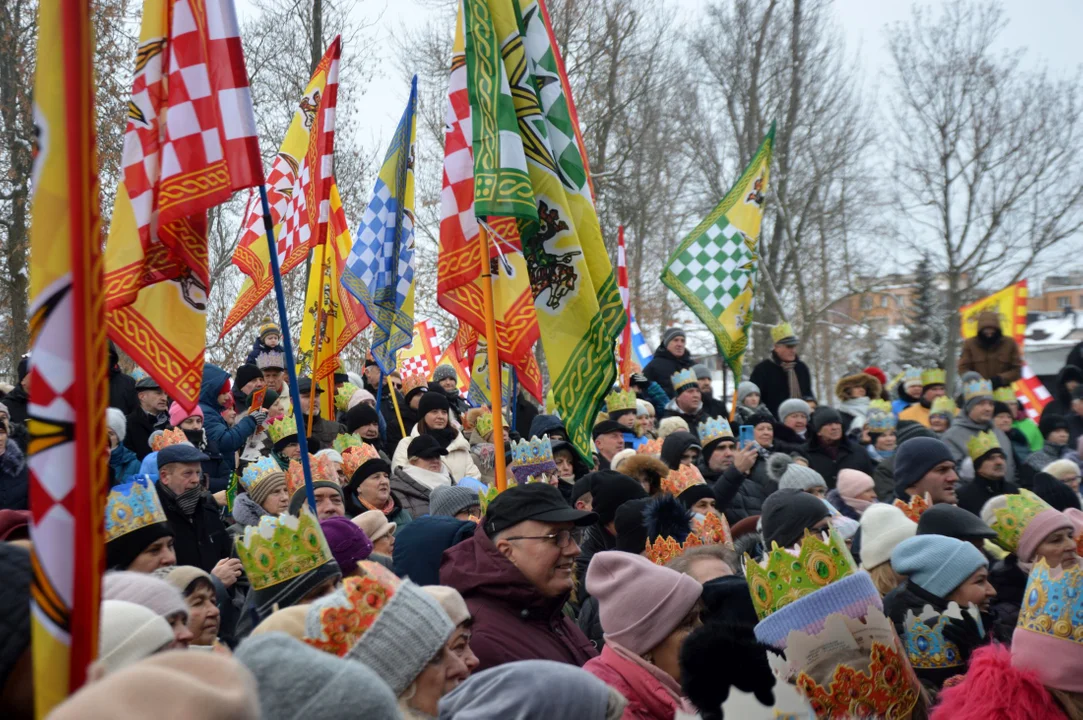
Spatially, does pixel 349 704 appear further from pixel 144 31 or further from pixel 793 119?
pixel 793 119

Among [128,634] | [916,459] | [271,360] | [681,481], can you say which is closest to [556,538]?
[128,634]

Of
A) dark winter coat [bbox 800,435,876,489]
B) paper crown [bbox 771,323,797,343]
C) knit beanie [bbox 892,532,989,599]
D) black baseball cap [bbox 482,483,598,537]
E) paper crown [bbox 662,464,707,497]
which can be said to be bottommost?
dark winter coat [bbox 800,435,876,489]

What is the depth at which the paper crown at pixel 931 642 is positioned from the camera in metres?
4.50

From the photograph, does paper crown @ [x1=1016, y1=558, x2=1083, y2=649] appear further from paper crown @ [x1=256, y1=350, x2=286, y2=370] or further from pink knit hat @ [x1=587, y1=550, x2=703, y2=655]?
paper crown @ [x1=256, y1=350, x2=286, y2=370]

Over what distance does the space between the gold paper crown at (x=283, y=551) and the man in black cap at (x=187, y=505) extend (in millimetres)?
2146

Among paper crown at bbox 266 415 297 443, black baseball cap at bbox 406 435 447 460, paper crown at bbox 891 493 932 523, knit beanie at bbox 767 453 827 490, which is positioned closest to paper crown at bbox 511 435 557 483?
black baseball cap at bbox 406 435 447 460

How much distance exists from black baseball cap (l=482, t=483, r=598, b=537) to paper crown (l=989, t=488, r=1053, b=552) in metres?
3.10

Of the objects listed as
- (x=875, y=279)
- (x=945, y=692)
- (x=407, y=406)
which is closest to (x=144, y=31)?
(x=945, y=692)

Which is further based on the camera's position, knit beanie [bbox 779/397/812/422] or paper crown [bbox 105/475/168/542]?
knit beanie [bbox 779/397/812/422]

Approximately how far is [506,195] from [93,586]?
423 cm

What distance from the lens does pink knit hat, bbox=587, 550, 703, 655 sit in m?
4.26

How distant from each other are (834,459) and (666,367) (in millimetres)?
4905

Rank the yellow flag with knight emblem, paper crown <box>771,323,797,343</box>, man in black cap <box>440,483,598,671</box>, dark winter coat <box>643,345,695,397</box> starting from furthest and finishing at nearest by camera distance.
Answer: paper crown <box>771,323,797,343</box> < dark winter coat <box>643,345,695,397</box> < the yellow flag with knight emblem < man in black cap <box>440,483,598,671</box>

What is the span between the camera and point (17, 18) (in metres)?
17.8
